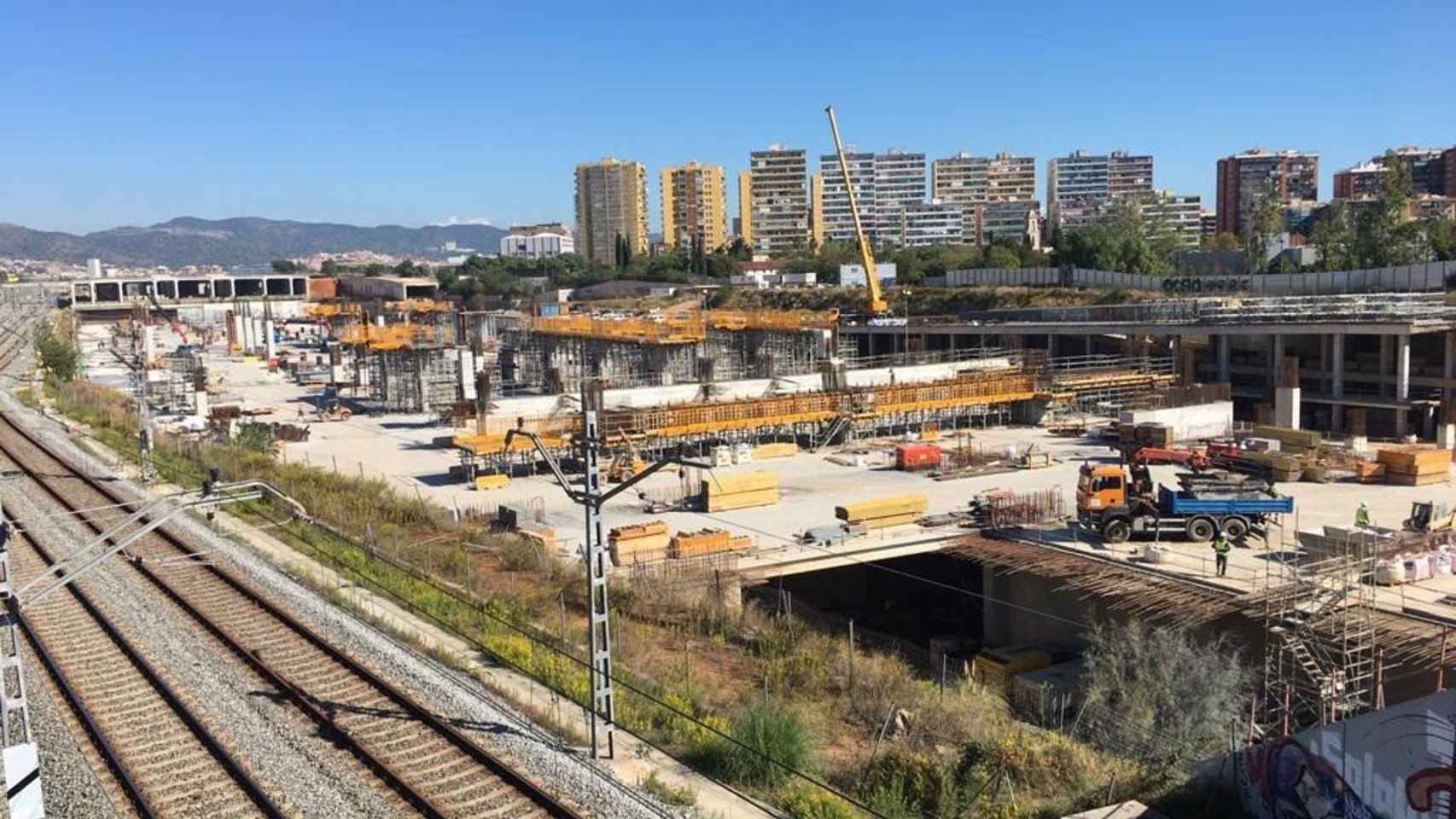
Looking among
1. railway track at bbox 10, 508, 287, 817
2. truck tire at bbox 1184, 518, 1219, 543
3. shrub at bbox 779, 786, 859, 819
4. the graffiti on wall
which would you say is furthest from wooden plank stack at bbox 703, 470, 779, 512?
the graffiti on wall

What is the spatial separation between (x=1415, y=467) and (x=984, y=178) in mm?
153584

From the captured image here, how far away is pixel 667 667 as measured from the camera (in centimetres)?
1458

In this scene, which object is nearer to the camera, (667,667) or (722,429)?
(667,667)

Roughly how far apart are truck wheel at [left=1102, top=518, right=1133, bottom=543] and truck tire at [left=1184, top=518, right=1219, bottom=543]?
3.02 feet

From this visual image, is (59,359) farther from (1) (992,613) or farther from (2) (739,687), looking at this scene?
(2) (739,687)

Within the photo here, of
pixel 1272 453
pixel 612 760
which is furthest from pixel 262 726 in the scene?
pixel 1272 453

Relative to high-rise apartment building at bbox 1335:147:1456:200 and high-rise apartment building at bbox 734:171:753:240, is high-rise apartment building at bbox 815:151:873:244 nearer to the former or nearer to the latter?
high-rise apartment building at bbox 734:171:753:240

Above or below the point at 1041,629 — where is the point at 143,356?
above

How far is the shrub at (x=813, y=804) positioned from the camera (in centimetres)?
998

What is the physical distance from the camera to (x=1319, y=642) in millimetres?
14359

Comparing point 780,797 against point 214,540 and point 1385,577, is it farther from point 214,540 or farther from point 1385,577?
point 214,540

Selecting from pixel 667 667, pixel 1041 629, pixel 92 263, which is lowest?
pixel 1041 629

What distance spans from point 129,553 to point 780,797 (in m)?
→ 15.3

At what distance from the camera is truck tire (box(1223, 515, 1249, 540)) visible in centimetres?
1973
